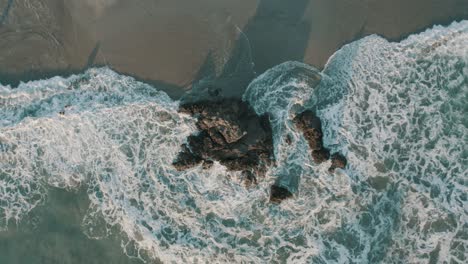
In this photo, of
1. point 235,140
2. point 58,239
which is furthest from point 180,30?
point 58,239

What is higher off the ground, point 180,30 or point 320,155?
point 180,30

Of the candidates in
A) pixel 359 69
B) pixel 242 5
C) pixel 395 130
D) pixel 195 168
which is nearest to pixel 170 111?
pixel 195 168

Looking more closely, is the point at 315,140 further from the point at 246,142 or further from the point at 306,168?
the point at 246,142

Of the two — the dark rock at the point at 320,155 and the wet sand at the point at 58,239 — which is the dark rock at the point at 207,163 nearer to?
the dark rock at the point at 320,155

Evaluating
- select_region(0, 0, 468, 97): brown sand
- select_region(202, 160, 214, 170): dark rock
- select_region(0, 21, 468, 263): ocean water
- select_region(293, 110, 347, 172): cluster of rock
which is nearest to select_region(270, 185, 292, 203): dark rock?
select_region(0, 21, 468, 263): ocean water

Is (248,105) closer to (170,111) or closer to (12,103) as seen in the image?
(170,111)

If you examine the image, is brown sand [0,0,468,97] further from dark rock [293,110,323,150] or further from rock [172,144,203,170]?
rock [172,144,203,170]

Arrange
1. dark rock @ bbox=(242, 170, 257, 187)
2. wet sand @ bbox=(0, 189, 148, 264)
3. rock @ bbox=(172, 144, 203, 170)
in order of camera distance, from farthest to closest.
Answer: wet sand @ bbox=(0, 189, 148, 264) → rock @ bbox=(172, 144, 203, 170) → dark rock @ bbox=(242, 170, 257, 187)
